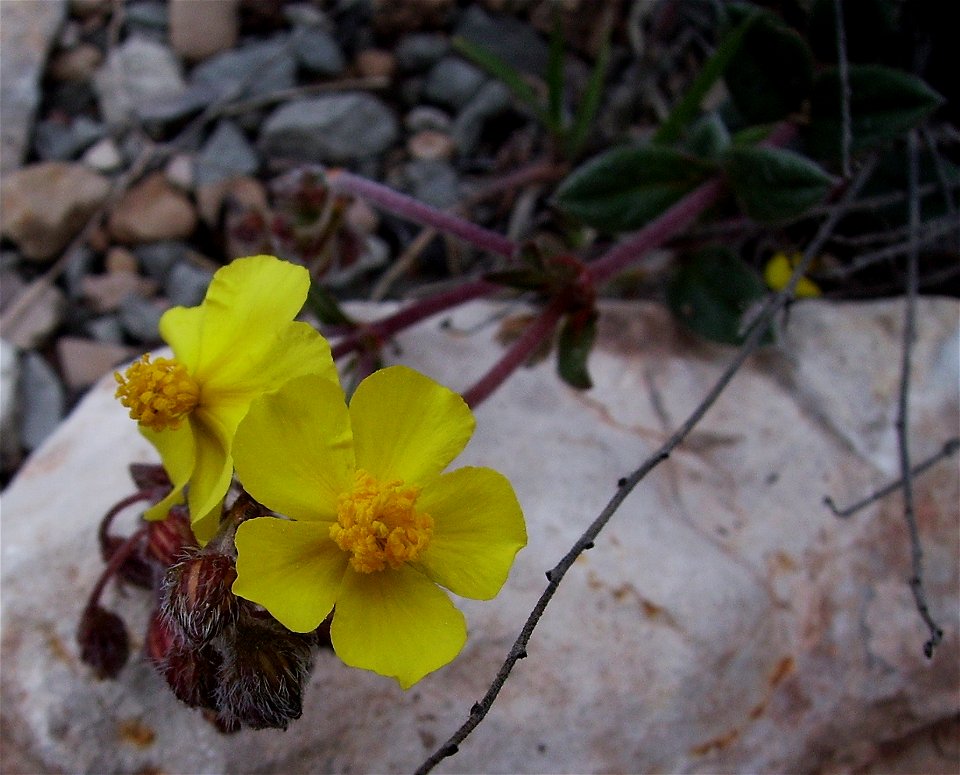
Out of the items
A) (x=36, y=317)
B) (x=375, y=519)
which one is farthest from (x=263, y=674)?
(x=36, y=317)

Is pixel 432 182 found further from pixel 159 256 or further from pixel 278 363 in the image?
pixel 278 363

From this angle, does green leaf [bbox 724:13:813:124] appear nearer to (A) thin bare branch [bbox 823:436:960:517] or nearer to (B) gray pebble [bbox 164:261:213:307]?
(A) thin bare branch [bbox 823:436:960:517]

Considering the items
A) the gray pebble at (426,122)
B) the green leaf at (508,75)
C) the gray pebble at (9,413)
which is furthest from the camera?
the gray pebble at (426,122)

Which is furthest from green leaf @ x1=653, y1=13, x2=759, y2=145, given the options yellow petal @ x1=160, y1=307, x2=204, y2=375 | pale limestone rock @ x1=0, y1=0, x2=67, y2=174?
pale limestone rock @ x1=0, y1=0, x2=67, y2=174

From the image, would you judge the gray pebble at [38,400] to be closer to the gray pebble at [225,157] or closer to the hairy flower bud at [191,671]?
the gray pebble at [225,157]

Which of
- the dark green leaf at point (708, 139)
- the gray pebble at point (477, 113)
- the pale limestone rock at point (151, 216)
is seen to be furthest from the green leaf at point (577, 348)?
the pale limestone rock at point (151, 216)
